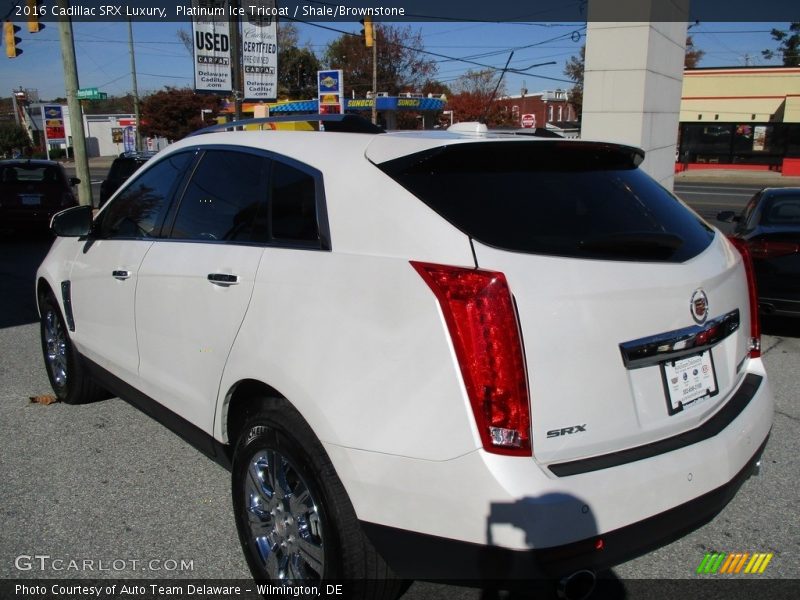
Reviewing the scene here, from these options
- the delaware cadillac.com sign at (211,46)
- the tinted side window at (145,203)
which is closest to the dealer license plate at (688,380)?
the tinted side window at (145,203)

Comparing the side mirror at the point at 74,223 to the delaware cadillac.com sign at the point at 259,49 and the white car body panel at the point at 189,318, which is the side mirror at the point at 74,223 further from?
the delaware cadillac.com sign at the point at 259,49

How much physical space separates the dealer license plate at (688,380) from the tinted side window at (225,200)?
5.27 ft

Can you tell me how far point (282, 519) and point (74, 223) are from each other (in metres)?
2.51

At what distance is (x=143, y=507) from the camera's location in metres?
3.54

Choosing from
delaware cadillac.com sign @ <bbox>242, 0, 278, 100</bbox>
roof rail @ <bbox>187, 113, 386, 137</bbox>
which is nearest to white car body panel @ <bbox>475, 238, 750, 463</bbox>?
roof rail @ <bbox>187, 113, 386, 137</bbox>

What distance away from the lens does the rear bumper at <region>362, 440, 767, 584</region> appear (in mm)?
2027

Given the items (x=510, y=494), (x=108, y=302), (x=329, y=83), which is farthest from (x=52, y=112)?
(x=510, y=494)

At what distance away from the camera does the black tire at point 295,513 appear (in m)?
2.29

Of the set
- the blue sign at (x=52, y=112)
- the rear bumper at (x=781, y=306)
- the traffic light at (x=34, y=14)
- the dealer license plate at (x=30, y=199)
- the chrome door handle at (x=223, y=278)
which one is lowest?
the rear bumper at (x=781, y=306)

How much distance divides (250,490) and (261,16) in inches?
538

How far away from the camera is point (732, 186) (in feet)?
104

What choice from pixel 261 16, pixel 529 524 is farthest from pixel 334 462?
pixel 261 16

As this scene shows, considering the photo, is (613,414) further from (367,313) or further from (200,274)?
(200,274)

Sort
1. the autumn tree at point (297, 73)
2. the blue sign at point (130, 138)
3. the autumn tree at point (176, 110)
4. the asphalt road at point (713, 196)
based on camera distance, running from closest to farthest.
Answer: the asphalt road at point (713, 196)
the blue sign at point (130, 138)
the autumn tree at point (176, 110)
the autumn tree at point (297, 73)
